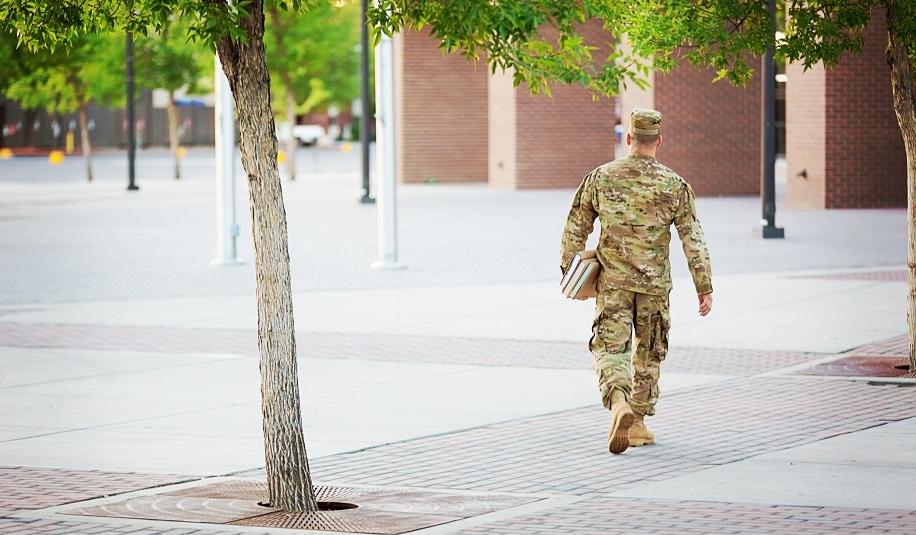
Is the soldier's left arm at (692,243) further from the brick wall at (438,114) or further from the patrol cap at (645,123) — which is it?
the brick wall at (438,114)

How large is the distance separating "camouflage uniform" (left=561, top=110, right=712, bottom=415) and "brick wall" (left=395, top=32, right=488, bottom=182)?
34.5 m

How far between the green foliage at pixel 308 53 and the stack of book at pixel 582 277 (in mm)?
36656

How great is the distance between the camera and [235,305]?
54.6 feet

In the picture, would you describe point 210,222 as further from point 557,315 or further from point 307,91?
point 307,91

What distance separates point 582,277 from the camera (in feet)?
30.1

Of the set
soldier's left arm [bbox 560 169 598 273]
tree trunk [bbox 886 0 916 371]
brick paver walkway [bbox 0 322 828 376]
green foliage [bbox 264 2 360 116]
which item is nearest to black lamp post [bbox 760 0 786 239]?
brick paver walkway [bbox 0 322 828 376]

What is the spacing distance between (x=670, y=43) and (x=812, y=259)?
9660 mm

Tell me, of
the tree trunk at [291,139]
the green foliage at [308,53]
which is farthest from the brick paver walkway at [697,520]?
the green foliage at [308,53]

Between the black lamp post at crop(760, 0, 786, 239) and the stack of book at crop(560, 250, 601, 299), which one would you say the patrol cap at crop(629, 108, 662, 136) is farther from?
the black lamp post at crop(760, 0, 786, 239)

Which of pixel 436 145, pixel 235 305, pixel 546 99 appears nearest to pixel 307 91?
pixel 436 145

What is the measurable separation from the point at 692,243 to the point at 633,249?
12.7 inches

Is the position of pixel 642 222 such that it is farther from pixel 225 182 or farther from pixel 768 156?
pixel 768 156

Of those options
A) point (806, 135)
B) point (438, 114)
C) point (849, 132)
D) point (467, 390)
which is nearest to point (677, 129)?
point (806, 135)

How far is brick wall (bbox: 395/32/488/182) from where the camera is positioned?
43.8 metres
